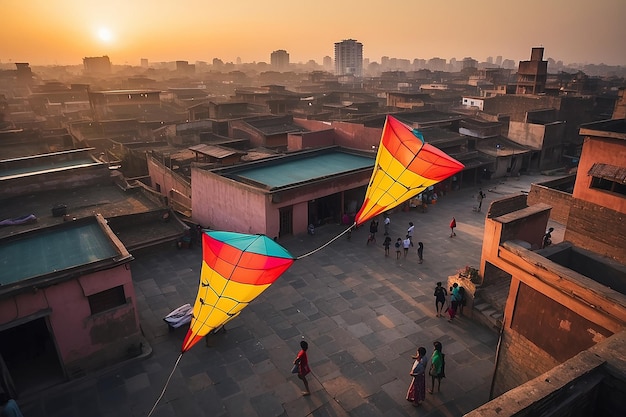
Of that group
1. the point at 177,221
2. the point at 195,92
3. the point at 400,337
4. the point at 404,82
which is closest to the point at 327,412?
the point at 400,337

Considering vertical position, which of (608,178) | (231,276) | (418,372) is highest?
(608,178)

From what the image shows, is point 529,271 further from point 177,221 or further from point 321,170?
point 177,221

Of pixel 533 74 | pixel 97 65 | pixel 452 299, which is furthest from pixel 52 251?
pixel 97 65

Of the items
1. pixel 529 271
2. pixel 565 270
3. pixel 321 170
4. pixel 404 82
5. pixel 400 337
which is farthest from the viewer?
pixel 404 82

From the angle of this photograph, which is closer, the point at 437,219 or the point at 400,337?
the point at 400,337

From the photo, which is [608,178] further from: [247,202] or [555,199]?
[247,202]

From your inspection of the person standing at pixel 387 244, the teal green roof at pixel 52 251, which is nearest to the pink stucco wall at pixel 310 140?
the person standing at pixel 387 244

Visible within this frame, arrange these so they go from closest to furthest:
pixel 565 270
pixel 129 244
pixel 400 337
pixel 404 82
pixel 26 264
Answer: pixel 565 270, pixel 26 264, pixel 400 337, pixel 129 244, pixel 404 82

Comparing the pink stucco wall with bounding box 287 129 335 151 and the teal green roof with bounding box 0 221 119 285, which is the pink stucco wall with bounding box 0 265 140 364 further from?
the pink stucco wall with bounding box 287 129 335 151
